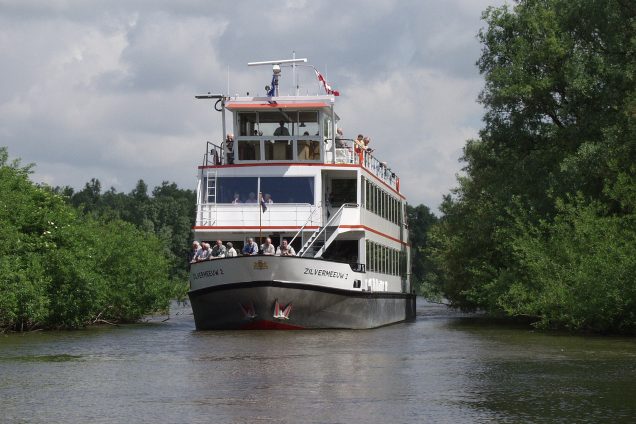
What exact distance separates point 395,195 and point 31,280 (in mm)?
16378

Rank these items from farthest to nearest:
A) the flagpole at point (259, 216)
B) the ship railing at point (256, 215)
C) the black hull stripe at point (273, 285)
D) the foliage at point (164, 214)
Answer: the foliage at point (164, 214)
the ship railing at point (256, 215)
the flagpole at point (259, 216)
the black hull stripe at point (273, 285)

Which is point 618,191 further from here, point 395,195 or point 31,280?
point 31,280

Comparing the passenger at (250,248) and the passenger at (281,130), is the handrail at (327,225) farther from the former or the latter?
the passenger at (281,130)

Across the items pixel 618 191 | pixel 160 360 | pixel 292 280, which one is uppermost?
pixel 618 191

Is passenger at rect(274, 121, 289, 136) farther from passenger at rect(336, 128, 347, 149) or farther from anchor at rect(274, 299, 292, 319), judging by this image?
anchor at rect(274, 299, 292, 319)

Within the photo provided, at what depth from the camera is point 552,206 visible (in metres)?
36.8

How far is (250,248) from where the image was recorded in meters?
30.8

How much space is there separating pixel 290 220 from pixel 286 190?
956mm

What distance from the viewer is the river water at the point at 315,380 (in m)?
13.6

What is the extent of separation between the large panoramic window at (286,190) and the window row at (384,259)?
9.03 feet

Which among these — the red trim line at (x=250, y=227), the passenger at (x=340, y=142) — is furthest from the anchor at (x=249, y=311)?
the passenger at (x=340, y=142)

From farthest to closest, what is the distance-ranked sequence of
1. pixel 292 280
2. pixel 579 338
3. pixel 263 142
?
pixel 263 142 < pixel 292 280 < pixel 579 338

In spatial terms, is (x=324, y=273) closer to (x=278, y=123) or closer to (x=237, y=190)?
(x=237, y=190)

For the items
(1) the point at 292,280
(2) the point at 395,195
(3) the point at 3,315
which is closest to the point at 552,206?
(2) the point at 395,195
